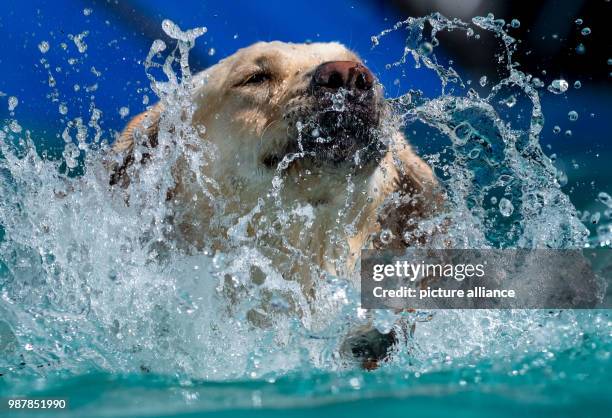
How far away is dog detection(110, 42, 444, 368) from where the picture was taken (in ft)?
10.4

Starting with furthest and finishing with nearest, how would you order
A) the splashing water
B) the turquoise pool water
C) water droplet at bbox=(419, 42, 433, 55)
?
water droplet at bbox=(419, 42, 433, 55) → the splashing water → the turquoise pool water

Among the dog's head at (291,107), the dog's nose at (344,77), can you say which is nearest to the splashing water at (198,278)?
the dog's head at (291,107)

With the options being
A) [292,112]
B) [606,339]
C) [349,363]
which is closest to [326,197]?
[292,112]

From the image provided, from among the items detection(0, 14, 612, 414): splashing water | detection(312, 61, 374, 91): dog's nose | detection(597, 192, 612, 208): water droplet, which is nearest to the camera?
detection(0, 14, 612, 414): splashing water

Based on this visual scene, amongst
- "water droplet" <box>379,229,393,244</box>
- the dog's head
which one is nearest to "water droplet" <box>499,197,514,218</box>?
"water droplet" <box>379,229,393,244</box>

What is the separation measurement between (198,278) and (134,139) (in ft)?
3.03

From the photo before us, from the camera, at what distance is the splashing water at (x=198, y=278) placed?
2.96 meters

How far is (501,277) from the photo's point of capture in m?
3.91

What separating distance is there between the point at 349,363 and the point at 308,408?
0.60m

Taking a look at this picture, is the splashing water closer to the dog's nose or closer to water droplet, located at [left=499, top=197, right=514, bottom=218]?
water droplet, located at [left=499, top=197, right=514, bottom=218]

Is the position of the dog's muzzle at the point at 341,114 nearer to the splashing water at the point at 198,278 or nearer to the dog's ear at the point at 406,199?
the splashing water at the point at 198,278

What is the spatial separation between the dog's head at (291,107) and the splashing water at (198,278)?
15cm

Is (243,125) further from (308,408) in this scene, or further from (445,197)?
(308,408)

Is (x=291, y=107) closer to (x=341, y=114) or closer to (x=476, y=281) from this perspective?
(x=341, y=114)
